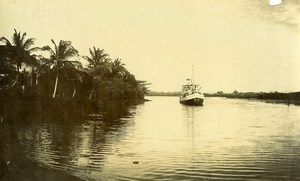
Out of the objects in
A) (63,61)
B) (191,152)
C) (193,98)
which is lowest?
(191,152)

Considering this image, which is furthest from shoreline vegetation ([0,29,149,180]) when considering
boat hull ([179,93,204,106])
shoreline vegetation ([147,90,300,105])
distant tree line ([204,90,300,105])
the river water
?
boat hull ([179,93,204,106])

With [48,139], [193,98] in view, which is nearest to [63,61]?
[48,139]

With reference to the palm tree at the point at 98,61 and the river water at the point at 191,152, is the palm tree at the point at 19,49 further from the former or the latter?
the river water at the point at 191,152

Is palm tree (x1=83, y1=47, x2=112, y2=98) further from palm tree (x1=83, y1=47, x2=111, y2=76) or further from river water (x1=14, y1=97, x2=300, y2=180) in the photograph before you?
river water (x1=14, y1=97, x2=300, y2=180)

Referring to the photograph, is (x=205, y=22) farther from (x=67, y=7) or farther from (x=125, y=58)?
(x=67, y=7)

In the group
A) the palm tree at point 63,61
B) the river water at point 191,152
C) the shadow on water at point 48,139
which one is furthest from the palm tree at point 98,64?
the river water at point 191,152

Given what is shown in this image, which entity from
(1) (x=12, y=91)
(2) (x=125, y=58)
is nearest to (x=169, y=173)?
(2) (x=125, y=58)

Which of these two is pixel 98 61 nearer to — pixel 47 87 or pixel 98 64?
pixel 98 64
